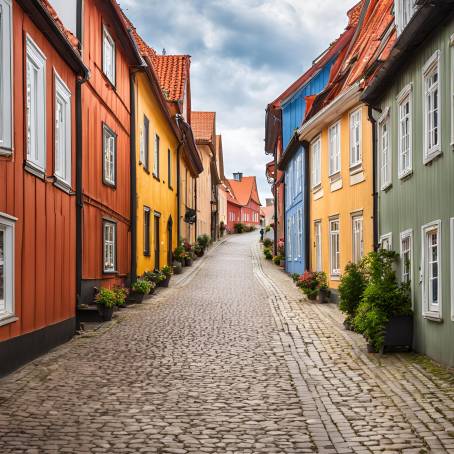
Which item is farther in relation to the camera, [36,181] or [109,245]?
[109,245]

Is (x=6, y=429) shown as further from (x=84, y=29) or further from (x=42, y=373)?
(x=84, y=29)

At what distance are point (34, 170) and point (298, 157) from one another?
17416 mm

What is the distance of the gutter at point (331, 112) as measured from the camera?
669 inches

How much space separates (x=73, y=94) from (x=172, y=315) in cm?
529

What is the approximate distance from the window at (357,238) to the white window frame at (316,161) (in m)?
4.02

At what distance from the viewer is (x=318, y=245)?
23.1 meters

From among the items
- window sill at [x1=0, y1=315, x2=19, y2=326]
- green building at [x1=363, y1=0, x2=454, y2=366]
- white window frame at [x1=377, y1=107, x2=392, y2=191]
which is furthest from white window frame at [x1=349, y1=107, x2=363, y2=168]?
window sill at [x1=0, y1=315, x2=19, y2=326]

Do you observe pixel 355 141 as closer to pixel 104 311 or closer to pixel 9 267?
pixel 104 311

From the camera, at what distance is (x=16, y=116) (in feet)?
30.6

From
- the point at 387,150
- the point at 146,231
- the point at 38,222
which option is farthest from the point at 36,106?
the point at 146,231

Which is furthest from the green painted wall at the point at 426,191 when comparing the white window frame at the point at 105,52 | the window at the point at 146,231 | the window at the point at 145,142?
the window at the point at 146,231

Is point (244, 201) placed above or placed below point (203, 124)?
below

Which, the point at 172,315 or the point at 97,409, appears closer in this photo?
the point at 97,409

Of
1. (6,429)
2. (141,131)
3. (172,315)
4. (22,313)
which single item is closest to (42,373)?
(22,313)
